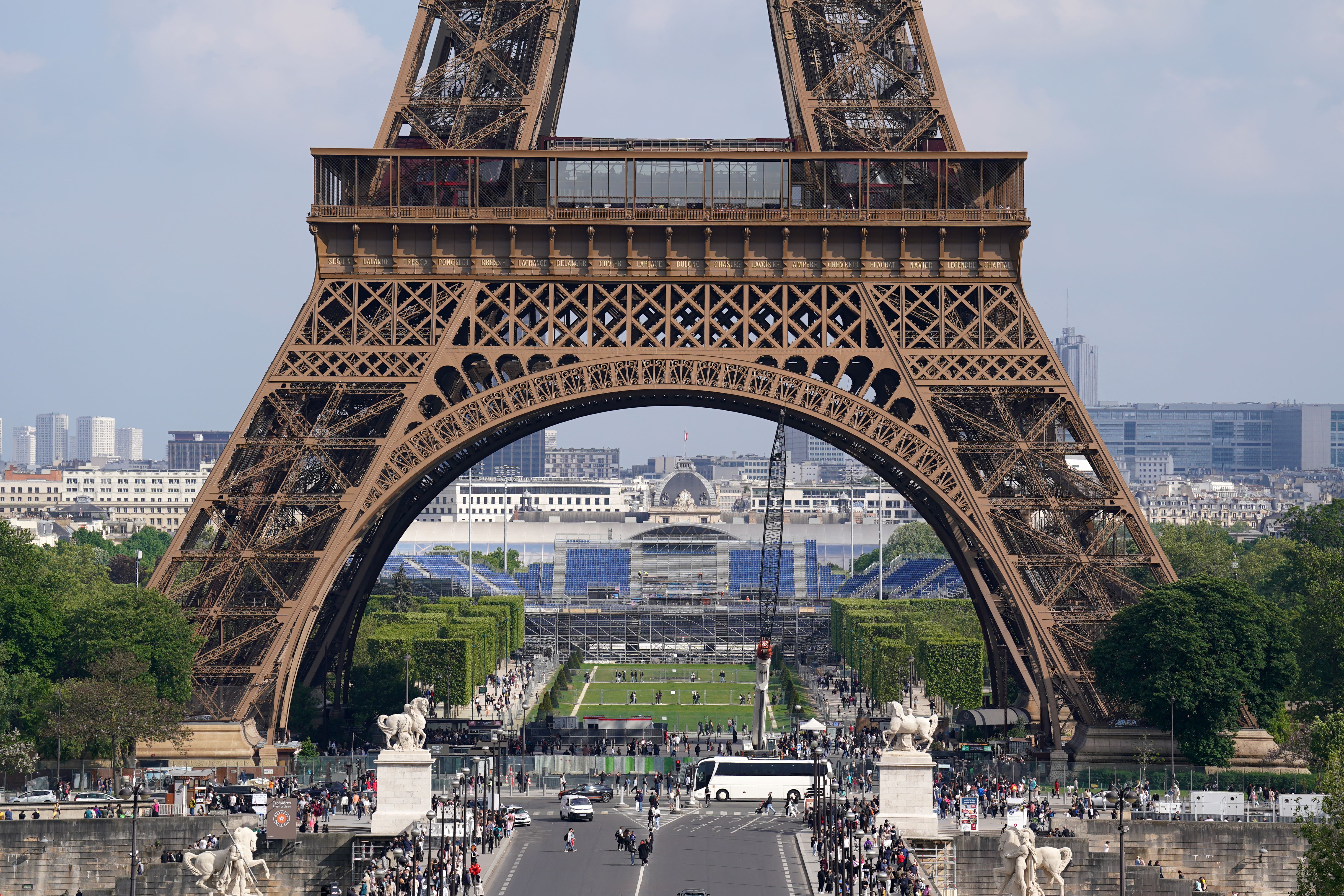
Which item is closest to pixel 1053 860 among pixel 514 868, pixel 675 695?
pixel 514 868


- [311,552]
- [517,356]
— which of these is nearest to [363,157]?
[517,356]

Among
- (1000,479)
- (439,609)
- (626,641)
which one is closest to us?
(1000,479)

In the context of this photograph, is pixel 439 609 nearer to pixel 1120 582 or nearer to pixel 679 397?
pixel 679 397

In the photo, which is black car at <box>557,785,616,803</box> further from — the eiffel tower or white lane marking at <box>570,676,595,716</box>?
white lane marking at <box>570,676,595,716</box>

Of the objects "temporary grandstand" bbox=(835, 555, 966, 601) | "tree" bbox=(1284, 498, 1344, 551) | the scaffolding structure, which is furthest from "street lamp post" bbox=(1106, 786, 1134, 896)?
"temporary grandstand" bbox=(835, 555, 966, 601)

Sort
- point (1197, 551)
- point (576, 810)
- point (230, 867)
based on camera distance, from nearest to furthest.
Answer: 1. point (230, 867)
2. point (576, 810)
3. point (1197, 551)

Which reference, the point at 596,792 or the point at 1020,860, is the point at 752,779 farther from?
the point at 1020,860

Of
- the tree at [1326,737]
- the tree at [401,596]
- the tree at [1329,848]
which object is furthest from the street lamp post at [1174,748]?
the tree at [401,596]
